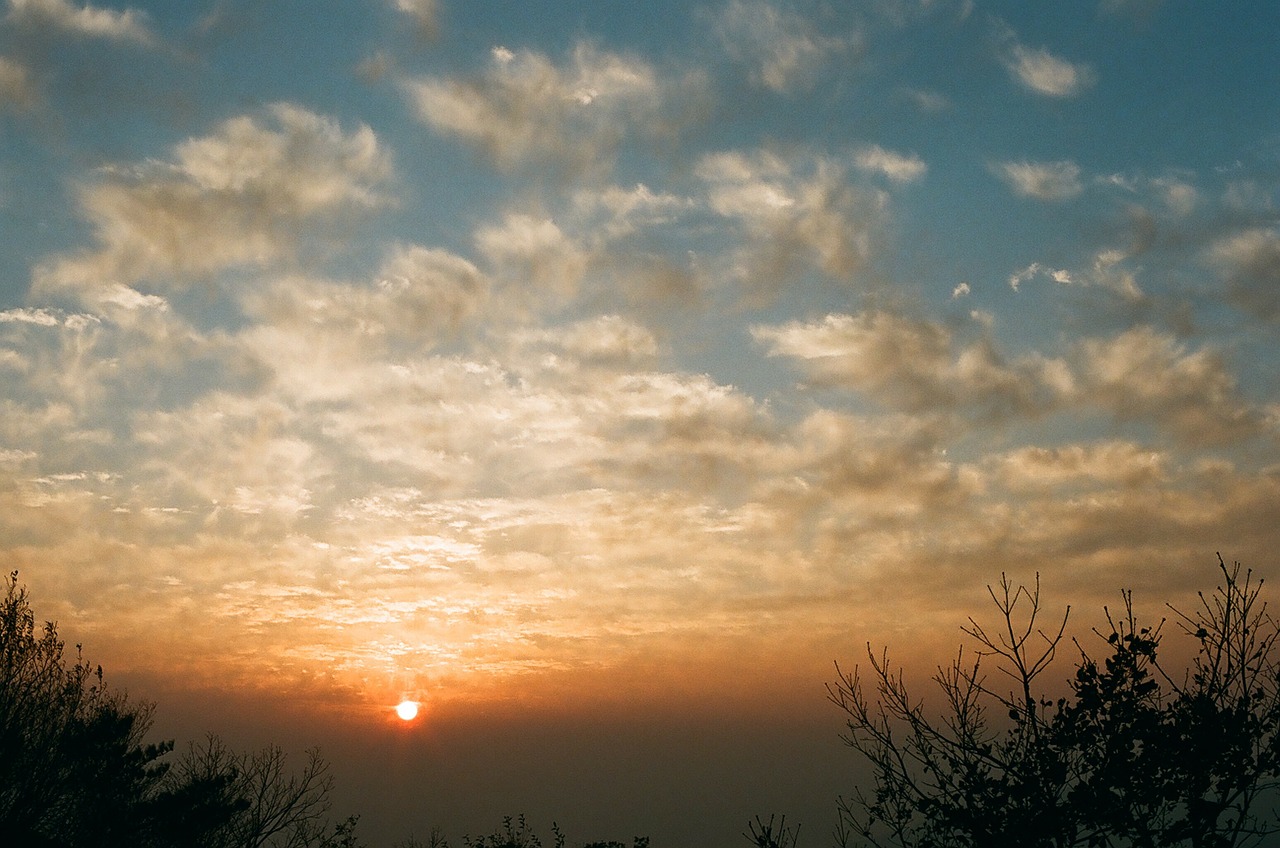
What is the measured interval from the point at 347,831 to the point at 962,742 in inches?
2019

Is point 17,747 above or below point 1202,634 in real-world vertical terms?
below

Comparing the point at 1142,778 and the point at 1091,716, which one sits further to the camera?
the point at 1091,716

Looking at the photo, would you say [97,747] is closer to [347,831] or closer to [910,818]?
[347,831]

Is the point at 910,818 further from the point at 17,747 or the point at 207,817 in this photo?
the point at 207,817

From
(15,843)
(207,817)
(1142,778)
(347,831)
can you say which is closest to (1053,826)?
(1142,778)

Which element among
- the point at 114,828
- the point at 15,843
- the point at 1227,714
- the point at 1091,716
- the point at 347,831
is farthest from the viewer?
the point at 347,831

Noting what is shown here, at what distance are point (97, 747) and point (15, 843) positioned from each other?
8425 mm

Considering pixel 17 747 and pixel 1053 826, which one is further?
pixel 17 747

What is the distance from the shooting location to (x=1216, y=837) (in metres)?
10.8

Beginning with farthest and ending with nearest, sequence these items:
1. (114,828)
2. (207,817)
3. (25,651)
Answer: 1. (207,817)
2. (114,828)
3. (25,651)

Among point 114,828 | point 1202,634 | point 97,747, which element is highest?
point 1202,634

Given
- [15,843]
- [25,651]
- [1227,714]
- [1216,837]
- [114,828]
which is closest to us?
[1216,837]

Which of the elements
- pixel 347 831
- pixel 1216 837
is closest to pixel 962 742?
pixel 1216 837

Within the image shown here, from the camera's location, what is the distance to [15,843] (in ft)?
95.0
